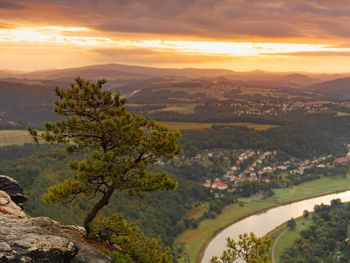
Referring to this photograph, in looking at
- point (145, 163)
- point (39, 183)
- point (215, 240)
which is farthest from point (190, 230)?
point (145, 163)

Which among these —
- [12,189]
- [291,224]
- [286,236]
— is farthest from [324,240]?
[12,189]

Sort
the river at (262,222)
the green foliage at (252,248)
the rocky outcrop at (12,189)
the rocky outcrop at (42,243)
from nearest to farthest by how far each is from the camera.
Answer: the rocky outcrop at (42,243) < the green foliage at (252,248) < the rocky outcrop at (12,189) < the river at (262,222)

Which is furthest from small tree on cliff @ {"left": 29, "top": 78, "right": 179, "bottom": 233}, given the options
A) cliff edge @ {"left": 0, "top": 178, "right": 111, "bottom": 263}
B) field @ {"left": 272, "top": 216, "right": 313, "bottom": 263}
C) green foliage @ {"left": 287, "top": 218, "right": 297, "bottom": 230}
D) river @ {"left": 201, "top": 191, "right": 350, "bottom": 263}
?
green foliage @ {"left": 287, "top": 218, "right": 297, "bottom": 230}

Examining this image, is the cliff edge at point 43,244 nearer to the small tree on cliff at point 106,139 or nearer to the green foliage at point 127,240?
the green foliage at point 127,240

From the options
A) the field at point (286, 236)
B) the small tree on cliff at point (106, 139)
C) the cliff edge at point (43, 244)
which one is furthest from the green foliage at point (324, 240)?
the cliff edge at point (43, 244)

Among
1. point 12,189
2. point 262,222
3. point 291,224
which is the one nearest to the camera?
point 12,189

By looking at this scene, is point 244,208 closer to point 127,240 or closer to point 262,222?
point 262,222

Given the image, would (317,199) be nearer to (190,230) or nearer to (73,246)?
(190,230)

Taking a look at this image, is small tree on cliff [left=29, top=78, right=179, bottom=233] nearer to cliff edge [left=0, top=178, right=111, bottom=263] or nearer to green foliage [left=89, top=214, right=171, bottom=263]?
green foliage [left=89, top=214, right=171, bottom=263]
